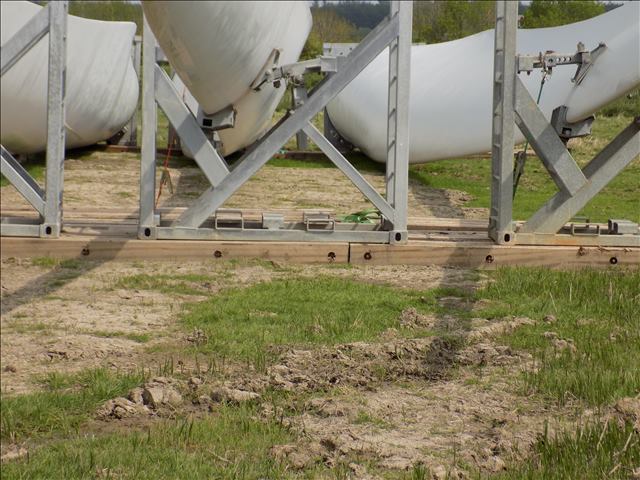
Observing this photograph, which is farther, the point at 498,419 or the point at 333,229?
the point at 333,229

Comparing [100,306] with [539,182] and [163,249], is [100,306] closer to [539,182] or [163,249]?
[163,249]

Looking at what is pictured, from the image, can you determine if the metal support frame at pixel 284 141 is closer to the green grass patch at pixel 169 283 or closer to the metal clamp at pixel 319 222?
the metal clamp at pixel 319 222

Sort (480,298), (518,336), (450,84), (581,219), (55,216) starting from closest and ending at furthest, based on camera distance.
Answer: (518,336) → (480,298) → (55,216) → (581,219) → (450,84)

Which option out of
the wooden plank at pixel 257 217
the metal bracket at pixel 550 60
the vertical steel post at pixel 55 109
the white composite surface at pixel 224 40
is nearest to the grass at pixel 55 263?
the vertical steel post at pixel 55 109

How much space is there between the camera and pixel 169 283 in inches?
220

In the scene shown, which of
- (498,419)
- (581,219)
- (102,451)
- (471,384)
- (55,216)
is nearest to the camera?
(102,451)

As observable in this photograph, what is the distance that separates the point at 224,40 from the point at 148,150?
43.5 inches

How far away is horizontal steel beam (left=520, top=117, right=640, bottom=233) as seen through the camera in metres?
6.22

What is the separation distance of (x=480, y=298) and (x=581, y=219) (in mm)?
1478

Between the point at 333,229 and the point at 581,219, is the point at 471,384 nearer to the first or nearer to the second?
the point at 333,229

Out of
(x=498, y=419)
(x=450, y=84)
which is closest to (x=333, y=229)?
(x=498, y=419)

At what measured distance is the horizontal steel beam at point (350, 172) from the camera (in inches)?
237

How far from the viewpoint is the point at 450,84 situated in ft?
33.1

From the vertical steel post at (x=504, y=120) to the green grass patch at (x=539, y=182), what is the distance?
156cm
